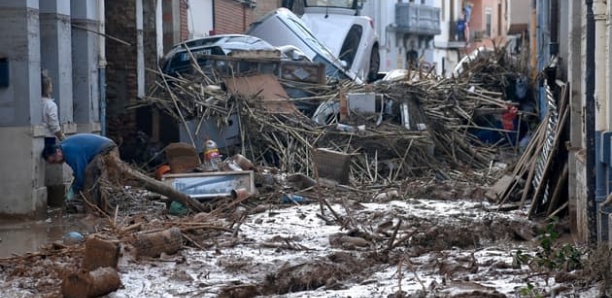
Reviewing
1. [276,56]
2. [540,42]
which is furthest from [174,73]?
[540,42]

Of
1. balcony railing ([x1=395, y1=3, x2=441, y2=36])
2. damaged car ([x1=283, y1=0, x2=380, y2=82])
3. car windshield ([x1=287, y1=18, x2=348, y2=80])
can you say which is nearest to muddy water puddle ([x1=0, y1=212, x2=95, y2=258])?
car windshield ([x1=287, y1=18, x2=348, y2=80])

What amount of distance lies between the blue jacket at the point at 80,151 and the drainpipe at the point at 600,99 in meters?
6.95

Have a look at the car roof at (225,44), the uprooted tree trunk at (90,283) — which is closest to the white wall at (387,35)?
the car roof at (225,44)

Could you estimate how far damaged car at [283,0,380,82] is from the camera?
33.3m

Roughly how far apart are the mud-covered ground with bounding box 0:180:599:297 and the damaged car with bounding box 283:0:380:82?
62.3 ft

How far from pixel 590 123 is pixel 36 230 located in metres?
6.91

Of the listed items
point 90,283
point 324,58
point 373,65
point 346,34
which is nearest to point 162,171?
point 90,283

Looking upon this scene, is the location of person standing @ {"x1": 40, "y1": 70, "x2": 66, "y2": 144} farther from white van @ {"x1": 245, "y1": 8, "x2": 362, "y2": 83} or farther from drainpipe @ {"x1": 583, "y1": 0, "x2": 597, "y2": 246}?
white van @ {"x1": 245, "y1": 8, "x2": 362, "y2": 83}

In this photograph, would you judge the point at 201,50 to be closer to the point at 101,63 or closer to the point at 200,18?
the point at 101,63

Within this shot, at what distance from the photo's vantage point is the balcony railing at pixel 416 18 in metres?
55.1

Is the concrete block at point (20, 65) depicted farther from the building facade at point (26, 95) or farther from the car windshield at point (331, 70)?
the car windshield at point (331, 70)

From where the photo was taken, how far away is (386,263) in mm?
10633

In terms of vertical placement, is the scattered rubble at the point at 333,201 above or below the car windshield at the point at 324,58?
below

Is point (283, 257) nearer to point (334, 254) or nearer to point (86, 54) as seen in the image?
point (334, 254)
